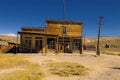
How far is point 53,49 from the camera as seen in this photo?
130ft

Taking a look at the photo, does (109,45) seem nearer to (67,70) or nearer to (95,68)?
(95,68)

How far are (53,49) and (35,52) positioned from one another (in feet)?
11.8

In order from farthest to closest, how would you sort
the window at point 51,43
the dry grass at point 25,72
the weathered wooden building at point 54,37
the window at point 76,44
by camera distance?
the window at point 76,44, the window at point 51,43, the weathered wooden building at point 54,37, the dry grass at point 25,72

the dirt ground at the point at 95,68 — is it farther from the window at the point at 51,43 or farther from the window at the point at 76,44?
the window at the point at 76,44

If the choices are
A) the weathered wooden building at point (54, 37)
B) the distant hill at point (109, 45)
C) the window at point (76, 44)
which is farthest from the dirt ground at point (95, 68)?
the distant hill at point (109, 45)

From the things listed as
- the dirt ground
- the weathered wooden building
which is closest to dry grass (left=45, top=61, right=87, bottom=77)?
the dirt ground

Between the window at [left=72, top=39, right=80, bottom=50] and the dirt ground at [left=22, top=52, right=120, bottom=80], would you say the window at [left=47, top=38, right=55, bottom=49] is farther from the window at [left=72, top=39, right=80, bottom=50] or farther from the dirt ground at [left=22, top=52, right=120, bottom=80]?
the dirt ground at [left=22, top=52, right=120, bottom=80]

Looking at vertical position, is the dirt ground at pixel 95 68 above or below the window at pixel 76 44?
below

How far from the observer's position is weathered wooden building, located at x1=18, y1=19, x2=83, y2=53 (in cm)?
3819

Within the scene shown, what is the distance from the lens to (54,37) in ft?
127

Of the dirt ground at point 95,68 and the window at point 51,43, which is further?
the window at point 51,43

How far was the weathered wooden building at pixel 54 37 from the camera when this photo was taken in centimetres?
3819

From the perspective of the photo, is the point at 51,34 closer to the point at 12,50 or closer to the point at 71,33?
the point at 71,33

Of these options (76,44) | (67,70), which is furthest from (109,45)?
(67,70)
